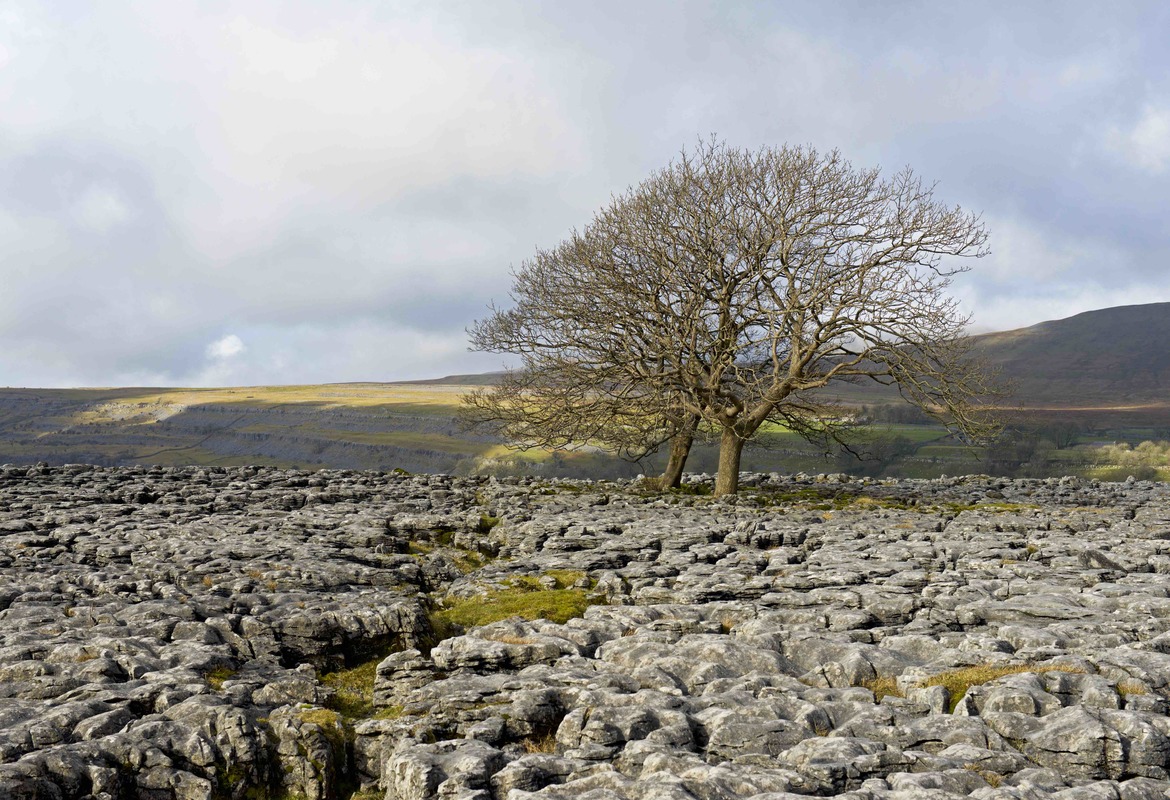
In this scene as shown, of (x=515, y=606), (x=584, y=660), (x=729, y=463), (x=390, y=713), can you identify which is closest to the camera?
(x=390, y=713)

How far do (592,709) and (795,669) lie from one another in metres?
3.81

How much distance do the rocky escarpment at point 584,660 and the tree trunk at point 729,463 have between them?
36.9ft

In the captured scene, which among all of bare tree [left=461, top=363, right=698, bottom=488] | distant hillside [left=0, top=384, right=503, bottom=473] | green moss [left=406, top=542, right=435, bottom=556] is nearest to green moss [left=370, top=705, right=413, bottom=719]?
green moss [left=406, top=542, right=435, bottom=556]

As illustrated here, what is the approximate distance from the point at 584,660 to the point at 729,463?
25768 mm

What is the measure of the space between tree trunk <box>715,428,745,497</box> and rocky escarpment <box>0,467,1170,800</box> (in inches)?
443

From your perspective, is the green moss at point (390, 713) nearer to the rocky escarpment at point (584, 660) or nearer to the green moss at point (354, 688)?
the rocky escarpment at point (584, 660)

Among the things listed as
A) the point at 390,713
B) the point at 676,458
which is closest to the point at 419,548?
the point at 390,713

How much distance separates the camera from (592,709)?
11219mm

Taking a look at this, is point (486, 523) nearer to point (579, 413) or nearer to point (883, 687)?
point (579, 413)

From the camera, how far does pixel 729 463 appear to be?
38500 mm

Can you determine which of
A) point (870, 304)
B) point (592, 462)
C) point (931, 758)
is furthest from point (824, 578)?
point (592, 462)

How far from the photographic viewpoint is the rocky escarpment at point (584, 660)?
984cm

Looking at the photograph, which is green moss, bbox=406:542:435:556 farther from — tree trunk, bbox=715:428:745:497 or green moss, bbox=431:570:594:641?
tree trunk, bbox=715:428:745:497

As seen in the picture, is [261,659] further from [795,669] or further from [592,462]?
[592,462]
